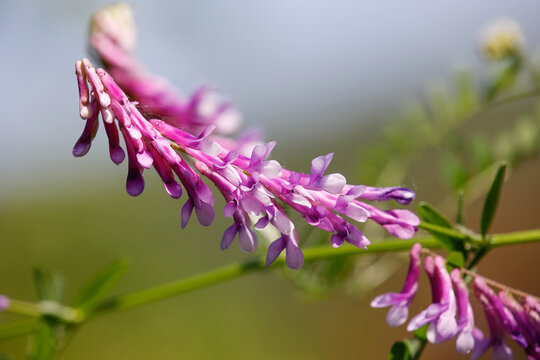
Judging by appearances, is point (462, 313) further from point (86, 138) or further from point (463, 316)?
point (86, 138)

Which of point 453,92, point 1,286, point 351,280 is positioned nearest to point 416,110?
point 453,92

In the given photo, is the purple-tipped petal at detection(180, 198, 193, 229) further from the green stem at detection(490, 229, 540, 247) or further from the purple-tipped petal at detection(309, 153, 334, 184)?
the green stem at detection(490, 229, 540, 247)

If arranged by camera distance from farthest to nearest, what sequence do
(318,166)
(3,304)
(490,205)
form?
(3,304)
(490,205)
(318,166)

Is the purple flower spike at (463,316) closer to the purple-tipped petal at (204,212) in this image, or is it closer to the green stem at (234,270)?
the green stem at (234,270)

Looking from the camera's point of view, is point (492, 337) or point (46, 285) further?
point (46, 285)

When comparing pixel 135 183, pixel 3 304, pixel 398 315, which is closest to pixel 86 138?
pixel 135 183

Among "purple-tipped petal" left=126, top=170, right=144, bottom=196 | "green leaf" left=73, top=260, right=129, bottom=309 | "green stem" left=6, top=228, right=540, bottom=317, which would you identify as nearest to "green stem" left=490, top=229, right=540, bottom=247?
"green stem" left=6, top=228, right=540, bottom=317
